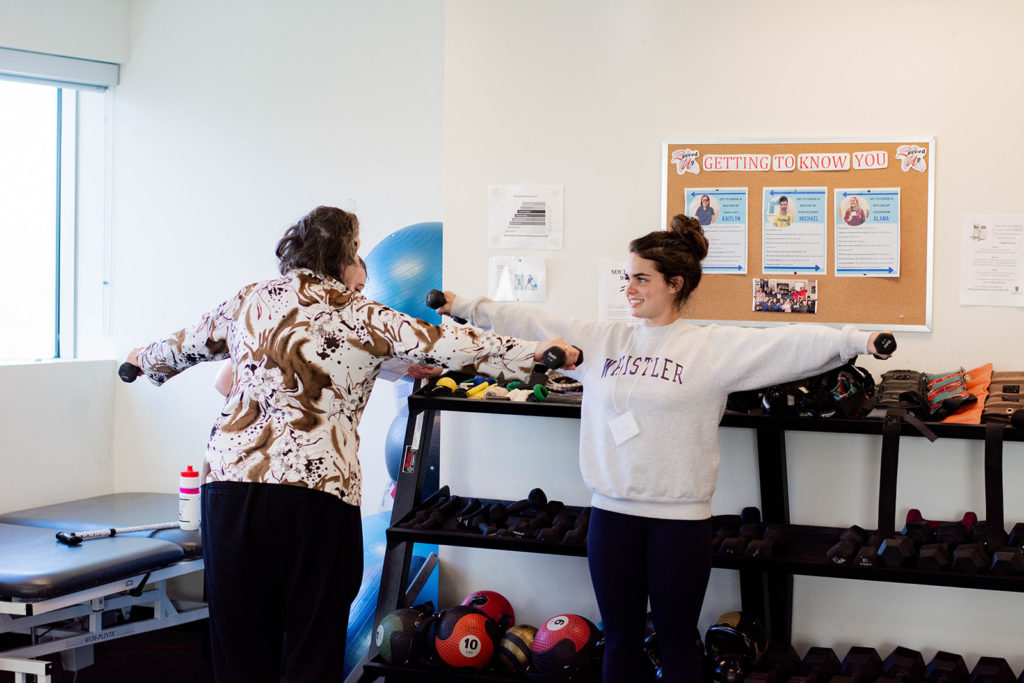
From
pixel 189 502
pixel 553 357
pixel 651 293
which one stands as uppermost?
pixel 651 293

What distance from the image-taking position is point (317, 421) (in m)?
2.05

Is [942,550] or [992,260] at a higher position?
[992,260]

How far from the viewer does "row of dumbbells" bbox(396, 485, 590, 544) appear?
2920 mm

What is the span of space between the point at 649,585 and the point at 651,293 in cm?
82

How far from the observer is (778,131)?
316 centimetres

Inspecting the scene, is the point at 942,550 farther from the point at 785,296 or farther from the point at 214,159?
the point at 214,159

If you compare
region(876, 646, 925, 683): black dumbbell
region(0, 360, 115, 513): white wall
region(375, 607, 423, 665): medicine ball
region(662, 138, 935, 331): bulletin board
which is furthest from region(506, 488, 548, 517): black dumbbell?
region(0, 360, 115, 513): white wall

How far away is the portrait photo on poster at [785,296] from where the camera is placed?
123 inches

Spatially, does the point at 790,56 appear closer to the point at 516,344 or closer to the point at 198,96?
the point at 516,344

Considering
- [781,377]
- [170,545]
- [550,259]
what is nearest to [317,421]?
[781,377]

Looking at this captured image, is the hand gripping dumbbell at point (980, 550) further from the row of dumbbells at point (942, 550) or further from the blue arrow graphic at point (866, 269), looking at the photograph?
the blue arrow graphic at point (866, 269)

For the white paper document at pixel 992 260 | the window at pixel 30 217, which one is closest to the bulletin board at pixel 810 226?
the white paper document at pixel 992 260

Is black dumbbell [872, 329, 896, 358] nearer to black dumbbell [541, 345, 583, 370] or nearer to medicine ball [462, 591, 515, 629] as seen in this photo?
black dumbbell [541, 345, 583, 370]

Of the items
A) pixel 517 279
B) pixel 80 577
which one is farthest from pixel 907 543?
pixel 80 577
